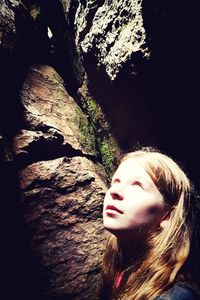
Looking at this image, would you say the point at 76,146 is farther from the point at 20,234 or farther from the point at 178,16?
the point at 178,16

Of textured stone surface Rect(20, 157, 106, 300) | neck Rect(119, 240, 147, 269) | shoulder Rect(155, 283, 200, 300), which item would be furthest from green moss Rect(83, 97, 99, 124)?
shoulder Rect(155, 283, 200, 300)

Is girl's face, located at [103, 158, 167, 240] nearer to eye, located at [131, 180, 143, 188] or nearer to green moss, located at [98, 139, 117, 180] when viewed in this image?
eye, located at [131, 180, 143, 188]

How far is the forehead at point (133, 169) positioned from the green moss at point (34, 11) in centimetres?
233

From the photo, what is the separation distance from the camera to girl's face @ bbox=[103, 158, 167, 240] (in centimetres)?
161

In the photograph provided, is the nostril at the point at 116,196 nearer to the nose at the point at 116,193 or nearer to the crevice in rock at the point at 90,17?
the nose at the point at 116,193

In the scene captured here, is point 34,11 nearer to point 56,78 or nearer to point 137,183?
point 56,78

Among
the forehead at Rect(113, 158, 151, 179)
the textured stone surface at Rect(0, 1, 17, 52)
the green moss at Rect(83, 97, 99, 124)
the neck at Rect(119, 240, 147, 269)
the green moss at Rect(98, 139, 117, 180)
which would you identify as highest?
the textured stone surface at Rect(0, 1, 17, 52)

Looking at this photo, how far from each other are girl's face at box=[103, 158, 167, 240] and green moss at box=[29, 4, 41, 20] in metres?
2.46

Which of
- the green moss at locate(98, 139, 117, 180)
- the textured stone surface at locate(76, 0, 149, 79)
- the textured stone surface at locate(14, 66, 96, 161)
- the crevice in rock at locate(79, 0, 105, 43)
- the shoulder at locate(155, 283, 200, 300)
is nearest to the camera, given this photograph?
the shoulder at locate(155, 283, 200, 300)

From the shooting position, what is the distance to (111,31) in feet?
9.00

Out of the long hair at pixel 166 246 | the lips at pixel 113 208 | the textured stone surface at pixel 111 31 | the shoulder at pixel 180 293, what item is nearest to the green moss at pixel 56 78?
the textured stone surface at pixel 111 31

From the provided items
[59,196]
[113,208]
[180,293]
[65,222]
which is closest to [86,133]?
[59,196]

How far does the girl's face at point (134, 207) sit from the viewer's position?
1610mm

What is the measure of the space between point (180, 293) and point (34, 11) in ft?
10.6
